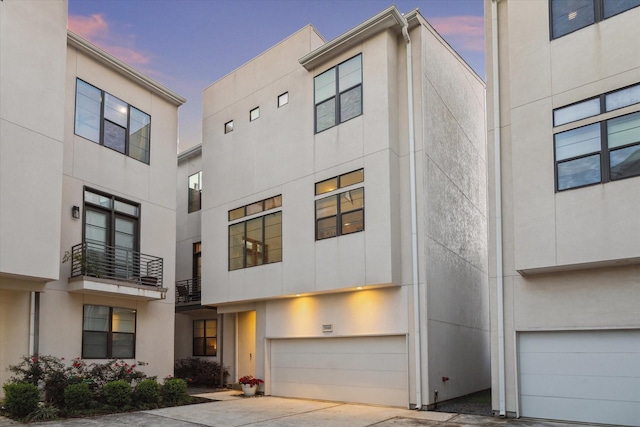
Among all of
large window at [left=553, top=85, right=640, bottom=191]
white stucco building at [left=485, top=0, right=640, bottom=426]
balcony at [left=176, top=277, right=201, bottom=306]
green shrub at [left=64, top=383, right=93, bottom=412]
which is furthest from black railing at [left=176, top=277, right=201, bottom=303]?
large window at [left=553, top=85, right=640, bottom=191]

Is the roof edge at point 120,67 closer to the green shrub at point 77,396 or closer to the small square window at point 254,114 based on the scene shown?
the small square window at point 254,114

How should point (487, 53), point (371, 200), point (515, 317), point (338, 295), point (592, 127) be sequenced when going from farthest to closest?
point (338, 295), point (371, 200), point (487, 53), point (515, 317), point (592, 127)

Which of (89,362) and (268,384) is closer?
(89,362)

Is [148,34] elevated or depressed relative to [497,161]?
elevated

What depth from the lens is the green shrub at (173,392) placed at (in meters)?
13.4

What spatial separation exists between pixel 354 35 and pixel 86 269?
30.3 ft

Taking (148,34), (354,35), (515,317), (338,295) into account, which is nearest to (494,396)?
(515,317)

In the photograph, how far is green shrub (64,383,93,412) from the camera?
11375mm

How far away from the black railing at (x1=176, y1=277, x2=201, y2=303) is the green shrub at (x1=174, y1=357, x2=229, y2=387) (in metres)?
2.23

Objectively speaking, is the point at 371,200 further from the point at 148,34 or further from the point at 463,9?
the point at 148,34

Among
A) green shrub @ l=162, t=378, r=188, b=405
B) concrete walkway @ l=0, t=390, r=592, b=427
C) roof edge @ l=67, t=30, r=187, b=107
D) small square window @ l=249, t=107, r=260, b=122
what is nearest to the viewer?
concrete walkway @ l=0, t=390, r=592, b=427

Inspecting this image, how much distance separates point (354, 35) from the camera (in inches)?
538

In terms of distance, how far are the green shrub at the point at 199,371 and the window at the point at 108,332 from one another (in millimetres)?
3573

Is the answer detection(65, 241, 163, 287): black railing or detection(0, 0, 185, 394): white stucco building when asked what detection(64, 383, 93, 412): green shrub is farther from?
detection(65, 241, 163, 287): black railing
